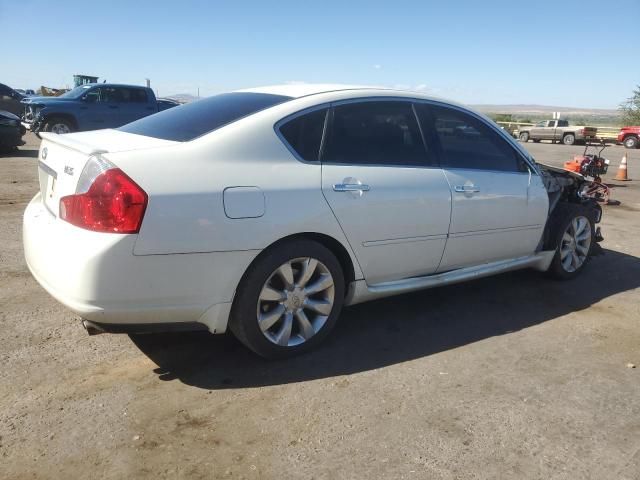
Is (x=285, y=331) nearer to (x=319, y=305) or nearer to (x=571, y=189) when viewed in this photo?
(x=319, y=305)

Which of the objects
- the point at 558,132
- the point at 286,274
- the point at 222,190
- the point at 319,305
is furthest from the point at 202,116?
the point at 558,132

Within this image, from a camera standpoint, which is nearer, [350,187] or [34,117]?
[350,187]

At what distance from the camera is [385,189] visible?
3.51 m

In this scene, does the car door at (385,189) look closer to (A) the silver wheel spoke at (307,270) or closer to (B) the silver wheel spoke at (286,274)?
(A) the silver wheel spoke at (307,270)

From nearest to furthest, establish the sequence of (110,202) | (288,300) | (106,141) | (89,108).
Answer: (110,202), (106,141), (288,300), (89,108)

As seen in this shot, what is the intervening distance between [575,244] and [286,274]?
126 inches

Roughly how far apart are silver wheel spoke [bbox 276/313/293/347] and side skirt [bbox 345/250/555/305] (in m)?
0.48

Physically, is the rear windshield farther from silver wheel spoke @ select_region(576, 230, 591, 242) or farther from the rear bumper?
silver wheel spoke @ select_region(576, 230, 591, 242)

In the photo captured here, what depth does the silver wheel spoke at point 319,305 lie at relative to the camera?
337 centimetres

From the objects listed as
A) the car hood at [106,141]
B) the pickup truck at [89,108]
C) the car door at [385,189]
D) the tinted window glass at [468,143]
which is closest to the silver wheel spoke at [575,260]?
the tinted window glass at [468,143]

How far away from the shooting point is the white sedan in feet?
8.96

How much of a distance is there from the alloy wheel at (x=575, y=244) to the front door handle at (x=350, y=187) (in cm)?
243

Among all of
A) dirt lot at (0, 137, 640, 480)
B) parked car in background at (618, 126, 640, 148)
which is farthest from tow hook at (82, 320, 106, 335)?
parked car in background at (618, 126, 640, 148)

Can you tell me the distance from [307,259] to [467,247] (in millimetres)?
1407
